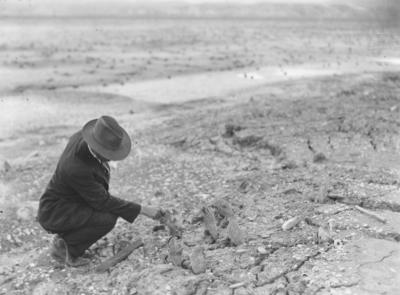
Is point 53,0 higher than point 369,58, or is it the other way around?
point 53,0

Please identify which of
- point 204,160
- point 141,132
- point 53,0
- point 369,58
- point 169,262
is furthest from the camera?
point 53,0

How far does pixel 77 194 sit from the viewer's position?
4.12 metres

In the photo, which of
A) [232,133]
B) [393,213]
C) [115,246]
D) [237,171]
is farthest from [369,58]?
[115,246]

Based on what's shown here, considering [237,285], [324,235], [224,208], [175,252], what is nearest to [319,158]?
[224,208]

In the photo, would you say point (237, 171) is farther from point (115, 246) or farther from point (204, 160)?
point (115, 246)

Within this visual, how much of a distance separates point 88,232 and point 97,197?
14.7 inches

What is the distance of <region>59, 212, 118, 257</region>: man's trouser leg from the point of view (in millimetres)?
4141

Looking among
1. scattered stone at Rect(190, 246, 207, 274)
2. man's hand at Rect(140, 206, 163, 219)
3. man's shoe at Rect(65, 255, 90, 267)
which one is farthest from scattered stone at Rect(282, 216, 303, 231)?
man's shoe at Rect(65, 255, 90, 267)

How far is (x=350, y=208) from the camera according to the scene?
185 inches

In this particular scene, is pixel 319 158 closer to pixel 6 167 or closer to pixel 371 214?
pixel 371 214

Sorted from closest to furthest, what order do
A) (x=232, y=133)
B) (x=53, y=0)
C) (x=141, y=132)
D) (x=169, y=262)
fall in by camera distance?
(x=169, y=262) < (x=232, y=133) < (x=141, y=132) < (x=53, y=0)

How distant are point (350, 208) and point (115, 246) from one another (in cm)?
217

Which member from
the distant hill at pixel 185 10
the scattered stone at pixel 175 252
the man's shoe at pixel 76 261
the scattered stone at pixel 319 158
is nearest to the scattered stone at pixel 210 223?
the scattered stone at pixel 175 252

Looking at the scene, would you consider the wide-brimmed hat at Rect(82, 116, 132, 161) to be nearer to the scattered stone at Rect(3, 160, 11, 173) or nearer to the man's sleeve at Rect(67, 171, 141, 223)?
the man's sleeve at Rect(67, 171, 141, 223)
